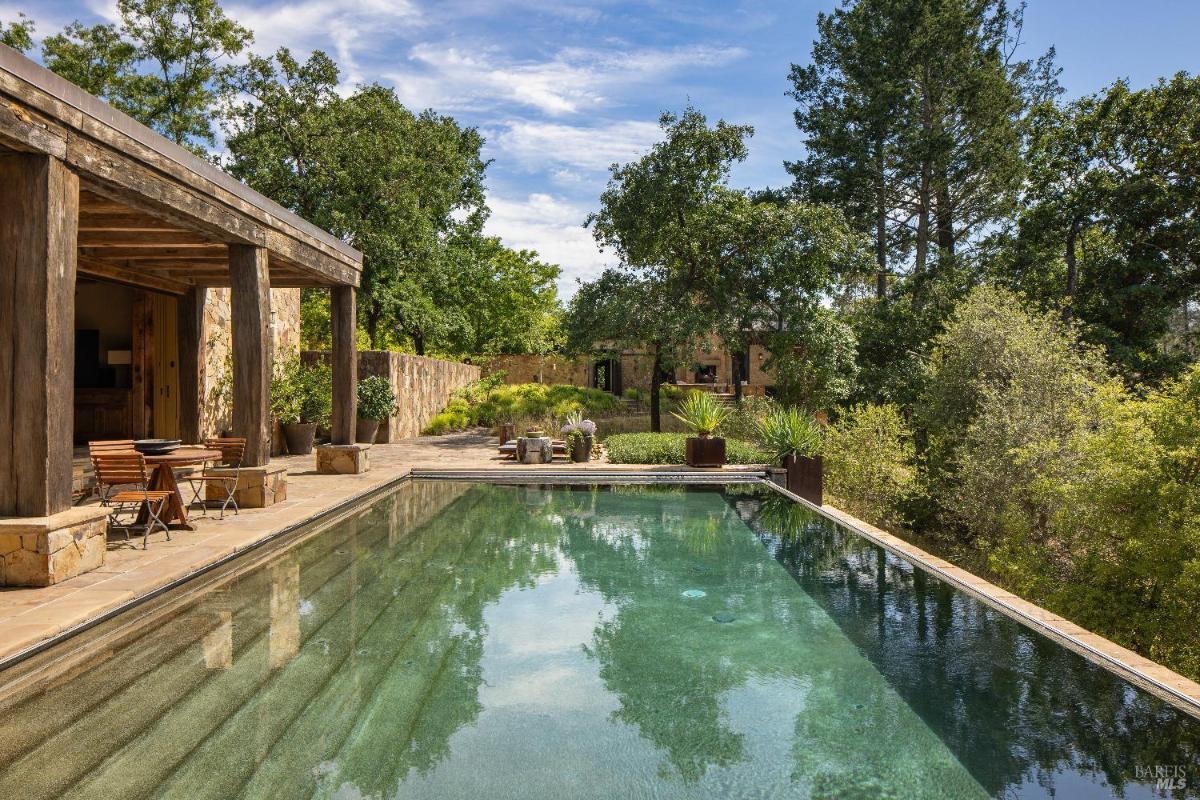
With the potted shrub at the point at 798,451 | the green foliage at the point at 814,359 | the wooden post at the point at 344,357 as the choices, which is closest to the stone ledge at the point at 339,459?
the wooden post at the point at 344,357

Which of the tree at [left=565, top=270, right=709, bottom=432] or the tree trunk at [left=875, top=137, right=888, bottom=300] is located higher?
the tree trunk at [left=875, top=137, right=888, bottom=300]

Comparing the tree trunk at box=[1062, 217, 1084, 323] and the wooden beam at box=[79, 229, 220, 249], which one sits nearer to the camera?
the wooden beam at box=[79, 229, 220, 249]

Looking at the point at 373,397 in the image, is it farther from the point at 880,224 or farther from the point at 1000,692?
the point at 880,224

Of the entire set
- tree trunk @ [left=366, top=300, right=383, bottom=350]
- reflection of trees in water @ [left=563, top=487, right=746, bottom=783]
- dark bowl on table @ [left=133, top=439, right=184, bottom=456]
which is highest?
tree trunk @ [left=366, top=300, right=383, bottom=350]

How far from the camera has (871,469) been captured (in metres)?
11.7

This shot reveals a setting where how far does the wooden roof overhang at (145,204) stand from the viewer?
4480 mm

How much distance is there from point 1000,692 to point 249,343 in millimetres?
7177

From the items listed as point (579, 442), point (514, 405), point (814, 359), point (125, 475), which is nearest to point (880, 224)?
point (814, 359)

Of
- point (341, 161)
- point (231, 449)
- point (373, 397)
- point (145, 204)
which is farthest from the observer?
point (341, 161)

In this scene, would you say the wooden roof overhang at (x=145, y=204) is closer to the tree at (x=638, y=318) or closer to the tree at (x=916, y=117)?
the tree at (x=638, y=318)

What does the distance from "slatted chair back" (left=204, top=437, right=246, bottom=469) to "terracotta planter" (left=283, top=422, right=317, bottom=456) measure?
6184 mm

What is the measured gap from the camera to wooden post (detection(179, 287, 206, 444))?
11484mm

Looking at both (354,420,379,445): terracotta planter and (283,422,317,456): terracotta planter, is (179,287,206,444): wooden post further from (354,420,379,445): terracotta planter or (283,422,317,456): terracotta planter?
(354,420,379,445): terracotta planter

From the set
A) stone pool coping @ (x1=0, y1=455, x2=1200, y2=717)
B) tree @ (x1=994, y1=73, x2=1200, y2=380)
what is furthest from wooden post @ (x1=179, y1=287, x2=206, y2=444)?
tree @ (x1=994, y1=73, x2=1200, y2=380)
